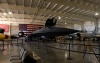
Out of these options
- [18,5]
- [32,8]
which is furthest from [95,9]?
[18,5]

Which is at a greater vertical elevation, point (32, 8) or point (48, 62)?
point (32, 8)

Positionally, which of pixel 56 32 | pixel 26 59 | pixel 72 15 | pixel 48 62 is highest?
pixel 72 15

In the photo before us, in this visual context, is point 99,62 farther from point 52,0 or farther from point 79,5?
point 79,5

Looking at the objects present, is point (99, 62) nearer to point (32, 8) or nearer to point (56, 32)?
point (56, 32)

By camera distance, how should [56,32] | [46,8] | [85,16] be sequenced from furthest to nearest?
[85,16], [46,8], [56,32]

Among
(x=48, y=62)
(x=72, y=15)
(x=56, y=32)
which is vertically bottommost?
(x=48, y=62)

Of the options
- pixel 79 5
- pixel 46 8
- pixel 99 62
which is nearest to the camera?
pixel 99 62

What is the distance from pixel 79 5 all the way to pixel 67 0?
1.53m

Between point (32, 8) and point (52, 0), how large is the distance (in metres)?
4.13

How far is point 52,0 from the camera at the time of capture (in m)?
11.1

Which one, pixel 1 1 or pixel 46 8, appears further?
pixel 46 8

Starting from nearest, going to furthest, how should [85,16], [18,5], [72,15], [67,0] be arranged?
[67,0]
[18,5]
[72,15]
[85,16]

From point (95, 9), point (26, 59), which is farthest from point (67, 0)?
point (26, 59)

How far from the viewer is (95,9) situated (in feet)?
46.9
